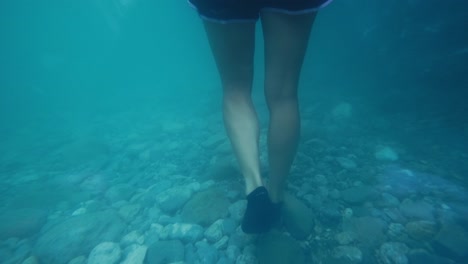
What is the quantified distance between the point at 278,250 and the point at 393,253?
2.88 ft

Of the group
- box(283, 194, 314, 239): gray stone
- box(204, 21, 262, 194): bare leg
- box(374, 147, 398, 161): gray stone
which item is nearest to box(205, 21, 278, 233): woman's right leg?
box(204, 21, 262, 194): bare leg

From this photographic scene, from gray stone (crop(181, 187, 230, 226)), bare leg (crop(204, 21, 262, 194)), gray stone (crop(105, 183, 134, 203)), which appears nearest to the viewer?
bare leg (crop(204, 21, 262, 194))

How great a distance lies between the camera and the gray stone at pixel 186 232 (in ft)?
9.01

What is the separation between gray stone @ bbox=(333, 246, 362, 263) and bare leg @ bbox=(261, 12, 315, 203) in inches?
28.4

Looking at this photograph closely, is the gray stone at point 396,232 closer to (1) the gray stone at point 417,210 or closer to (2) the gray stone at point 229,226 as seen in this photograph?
(1) the gray stone at point 417,210

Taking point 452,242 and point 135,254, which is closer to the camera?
point 452,242

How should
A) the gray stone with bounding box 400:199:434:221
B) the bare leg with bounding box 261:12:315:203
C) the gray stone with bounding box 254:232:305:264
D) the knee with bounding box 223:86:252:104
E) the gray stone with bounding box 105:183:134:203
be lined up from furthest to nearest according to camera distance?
the gray stone with bounding box 105:183:134:203 → the gray stone with bounding box 400:199:434:221 → the gray stone with bounding box 254:232:305:264 → the knee with bounding box 223:86:252:104 → the bare leg with bounding box 261:12:315:203

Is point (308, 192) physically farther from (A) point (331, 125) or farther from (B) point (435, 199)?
(A) point (331, 125)

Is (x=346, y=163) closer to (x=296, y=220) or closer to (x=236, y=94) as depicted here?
(x=296, y=220)

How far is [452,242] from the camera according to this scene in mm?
2164

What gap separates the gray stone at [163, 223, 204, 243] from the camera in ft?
9.01

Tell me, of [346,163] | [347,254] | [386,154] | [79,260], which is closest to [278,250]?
[347,254]

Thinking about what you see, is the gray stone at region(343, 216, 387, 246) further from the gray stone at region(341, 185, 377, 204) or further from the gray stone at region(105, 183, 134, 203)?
the gray stone at region(105, 183, 134, 203)

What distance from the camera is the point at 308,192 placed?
3.01m
